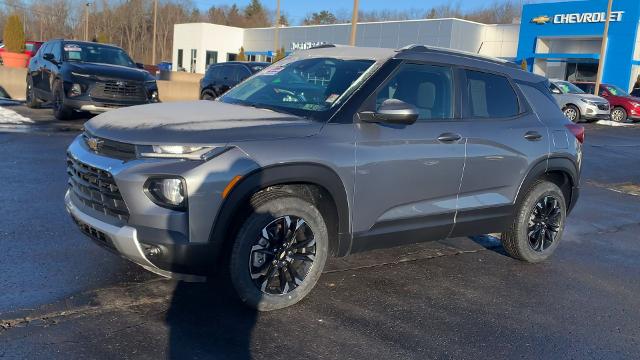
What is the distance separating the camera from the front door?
414 cm

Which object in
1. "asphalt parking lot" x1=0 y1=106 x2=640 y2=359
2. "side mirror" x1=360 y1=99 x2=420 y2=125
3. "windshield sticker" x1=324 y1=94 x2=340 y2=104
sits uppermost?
"windshield sticker" x1=324 y1=94 x2=340 y2=104

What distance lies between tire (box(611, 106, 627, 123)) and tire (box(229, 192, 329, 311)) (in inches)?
1061

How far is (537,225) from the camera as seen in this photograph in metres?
5.54

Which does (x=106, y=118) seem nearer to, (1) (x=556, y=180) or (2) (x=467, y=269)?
(2) (x=467, y=269)

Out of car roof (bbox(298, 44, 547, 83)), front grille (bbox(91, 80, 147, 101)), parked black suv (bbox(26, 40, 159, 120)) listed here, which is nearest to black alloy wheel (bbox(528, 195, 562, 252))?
car roof (bbox(298, 44, 547, 83))

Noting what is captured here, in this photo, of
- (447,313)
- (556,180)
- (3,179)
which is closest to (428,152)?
(447,313)

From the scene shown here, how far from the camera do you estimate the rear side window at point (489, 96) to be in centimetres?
491

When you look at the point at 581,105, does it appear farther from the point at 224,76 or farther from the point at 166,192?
the point at 166,192

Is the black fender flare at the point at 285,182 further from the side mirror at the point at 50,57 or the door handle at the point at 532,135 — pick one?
the side mirror at the point at 50,57

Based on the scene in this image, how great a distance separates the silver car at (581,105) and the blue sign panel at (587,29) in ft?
41.6

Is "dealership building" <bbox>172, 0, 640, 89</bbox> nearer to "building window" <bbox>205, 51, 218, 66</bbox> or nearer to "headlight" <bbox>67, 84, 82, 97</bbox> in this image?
"building window" <bbox>205, 51, 218, 66</bbox>

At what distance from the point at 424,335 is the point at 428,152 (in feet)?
4.51

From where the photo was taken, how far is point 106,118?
4.04 metres

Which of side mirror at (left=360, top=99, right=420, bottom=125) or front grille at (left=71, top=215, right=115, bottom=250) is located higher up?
side mirror at (left=360, top=99, right=420, bottom=125)
